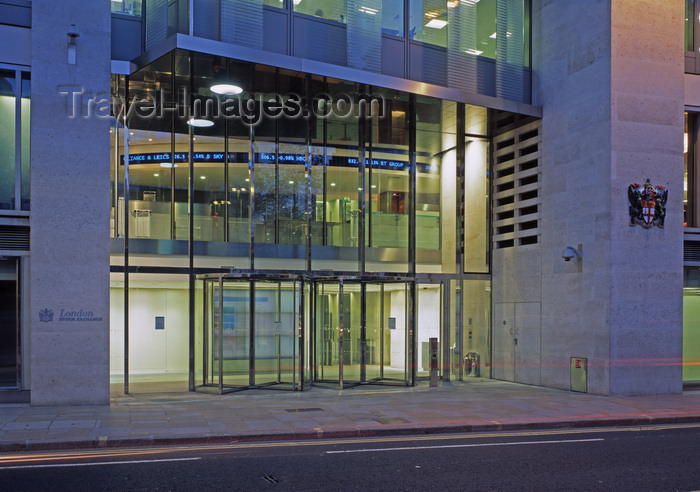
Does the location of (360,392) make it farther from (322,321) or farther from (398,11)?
(398,11)

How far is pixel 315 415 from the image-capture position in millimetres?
13312

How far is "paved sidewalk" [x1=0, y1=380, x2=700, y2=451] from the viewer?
1124 cm

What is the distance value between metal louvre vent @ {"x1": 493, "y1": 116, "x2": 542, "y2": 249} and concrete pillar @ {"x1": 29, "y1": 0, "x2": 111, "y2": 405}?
11332 mm

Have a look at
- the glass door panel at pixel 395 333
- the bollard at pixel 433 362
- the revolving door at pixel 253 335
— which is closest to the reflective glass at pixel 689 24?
the glass door panel at pixel 395 333

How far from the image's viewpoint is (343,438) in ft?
38.6

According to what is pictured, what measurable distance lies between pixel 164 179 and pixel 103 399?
5522 mm

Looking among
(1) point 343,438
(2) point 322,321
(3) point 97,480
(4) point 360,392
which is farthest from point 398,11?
(3) point 97,480

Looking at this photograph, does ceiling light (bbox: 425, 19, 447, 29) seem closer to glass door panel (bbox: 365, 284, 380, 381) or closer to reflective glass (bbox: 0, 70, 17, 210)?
glass door panel (bbox: 365, 284, 380, 381)

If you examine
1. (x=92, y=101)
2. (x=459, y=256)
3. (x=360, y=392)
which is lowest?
(x=360, y=392)

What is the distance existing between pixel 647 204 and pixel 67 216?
13.4 m

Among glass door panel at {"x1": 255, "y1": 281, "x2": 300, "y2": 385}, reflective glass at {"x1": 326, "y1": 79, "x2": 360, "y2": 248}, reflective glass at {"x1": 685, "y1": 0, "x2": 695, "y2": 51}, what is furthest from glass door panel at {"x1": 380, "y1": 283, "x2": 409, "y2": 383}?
reflective glass at {"x1": 685, "y1": 0, "x2": 695, "y2": 51}

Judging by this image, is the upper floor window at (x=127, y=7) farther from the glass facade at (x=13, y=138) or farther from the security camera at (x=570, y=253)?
the security camera at (x=570, y=253)

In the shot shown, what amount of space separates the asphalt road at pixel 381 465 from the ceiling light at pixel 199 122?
9.40 m

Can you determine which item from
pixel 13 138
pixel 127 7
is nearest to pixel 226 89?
pixel 127 7
